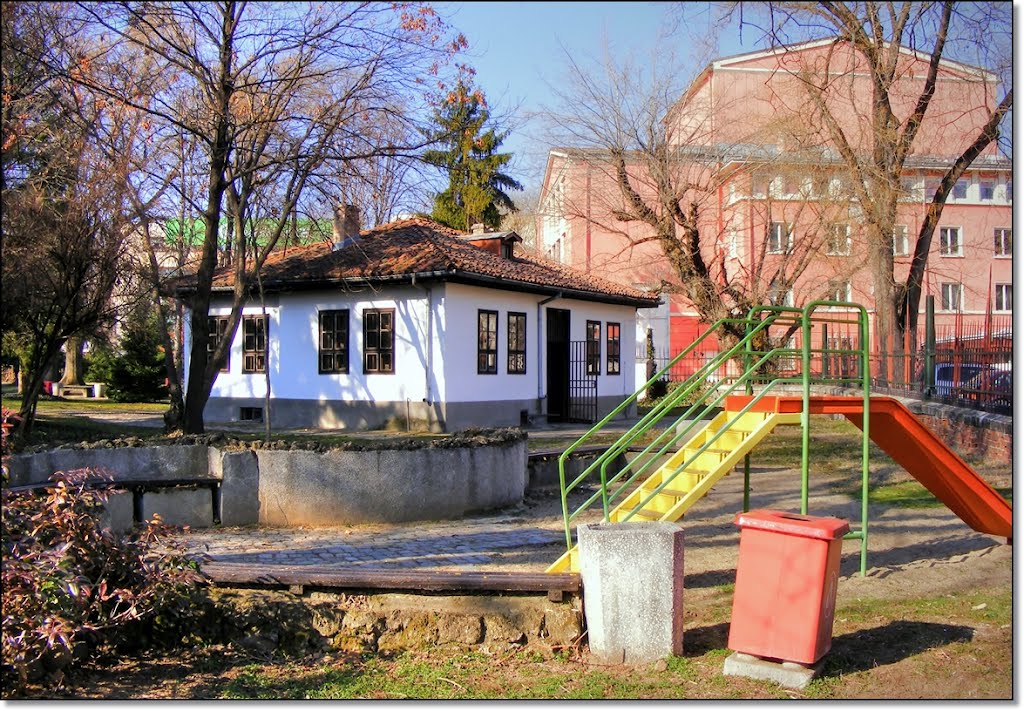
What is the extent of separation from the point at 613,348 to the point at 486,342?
20.8ft

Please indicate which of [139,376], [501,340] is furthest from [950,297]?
[139,376]

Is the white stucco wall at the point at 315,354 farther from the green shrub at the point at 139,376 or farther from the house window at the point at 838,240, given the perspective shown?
the house window at the point at 838,240

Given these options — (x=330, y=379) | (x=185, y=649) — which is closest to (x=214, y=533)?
(x=185, y=649)

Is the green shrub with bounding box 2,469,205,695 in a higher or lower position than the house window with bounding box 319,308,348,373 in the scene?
lower

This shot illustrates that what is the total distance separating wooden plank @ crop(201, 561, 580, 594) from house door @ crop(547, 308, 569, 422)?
18.7 meters

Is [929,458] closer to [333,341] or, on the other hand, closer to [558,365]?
[333,341]

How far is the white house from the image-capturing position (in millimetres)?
21469

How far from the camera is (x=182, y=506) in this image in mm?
9844

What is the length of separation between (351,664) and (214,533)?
430 centimetres

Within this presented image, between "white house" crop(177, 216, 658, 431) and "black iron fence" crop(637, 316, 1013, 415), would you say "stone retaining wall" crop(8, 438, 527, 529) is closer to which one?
"black iron fence" crop(637, 316, 1013, 415)

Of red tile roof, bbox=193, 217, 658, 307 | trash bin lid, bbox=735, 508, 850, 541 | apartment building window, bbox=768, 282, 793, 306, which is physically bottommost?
trash bin lid, bbox=735, 508, 850, 541

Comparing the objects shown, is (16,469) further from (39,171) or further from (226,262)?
(226,262)

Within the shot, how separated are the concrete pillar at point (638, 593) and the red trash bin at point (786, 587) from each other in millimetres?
389

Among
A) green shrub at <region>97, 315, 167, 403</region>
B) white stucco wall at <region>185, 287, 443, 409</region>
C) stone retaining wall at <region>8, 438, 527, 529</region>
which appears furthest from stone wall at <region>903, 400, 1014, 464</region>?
green shrub at <region>97, 315, 167, 403</region>
